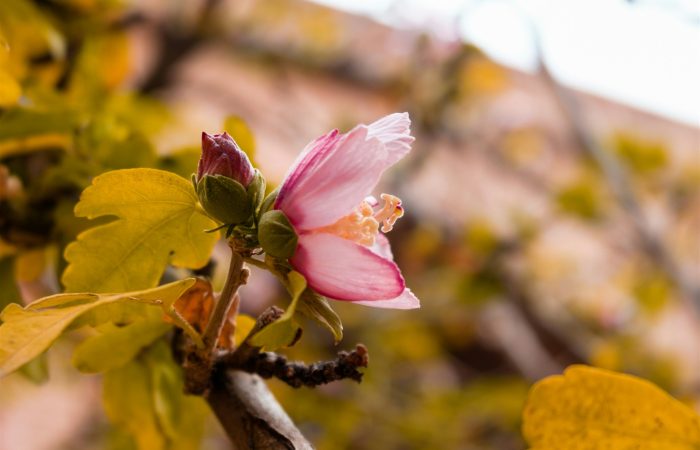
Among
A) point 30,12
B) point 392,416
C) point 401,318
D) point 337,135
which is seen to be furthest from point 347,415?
point 337,135

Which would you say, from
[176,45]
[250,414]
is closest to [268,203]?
[250,414]

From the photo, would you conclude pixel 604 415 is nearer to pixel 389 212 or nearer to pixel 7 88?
pixel 389 212

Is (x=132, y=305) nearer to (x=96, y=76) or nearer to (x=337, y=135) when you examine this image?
(x=337, y=135)

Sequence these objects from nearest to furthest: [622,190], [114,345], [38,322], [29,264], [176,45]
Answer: [38,322] → [114,345] → [29,264] → [622,190] → [176,45]

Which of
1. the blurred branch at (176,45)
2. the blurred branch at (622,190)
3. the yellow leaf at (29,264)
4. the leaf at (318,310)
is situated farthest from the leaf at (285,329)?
the blurred branch at (176,45)

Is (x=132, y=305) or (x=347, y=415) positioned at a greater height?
(x=132, y=305)

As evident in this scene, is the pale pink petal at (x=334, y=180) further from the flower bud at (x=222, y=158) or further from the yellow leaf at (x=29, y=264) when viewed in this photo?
the yellow leaf at (x=29, y=264)

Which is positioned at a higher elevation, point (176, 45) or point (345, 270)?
point (345, 270)
